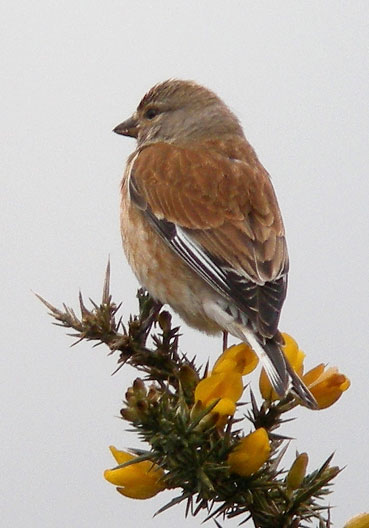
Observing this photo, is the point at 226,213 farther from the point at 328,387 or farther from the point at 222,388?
the point at 222,388

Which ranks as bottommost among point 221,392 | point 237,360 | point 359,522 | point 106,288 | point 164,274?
point 359,522

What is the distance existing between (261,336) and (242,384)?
668 millimetres

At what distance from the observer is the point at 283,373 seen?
1999mm

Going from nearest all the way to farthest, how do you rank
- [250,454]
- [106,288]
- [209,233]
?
[250,454], [106,288], [209,233]

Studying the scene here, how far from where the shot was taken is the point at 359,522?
1.69m

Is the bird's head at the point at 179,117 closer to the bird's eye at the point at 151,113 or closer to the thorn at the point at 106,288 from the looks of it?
the bird's eye at the point at 151,113

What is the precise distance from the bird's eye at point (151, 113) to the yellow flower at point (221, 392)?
261 cm

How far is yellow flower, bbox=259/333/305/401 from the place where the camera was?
6.59 feet

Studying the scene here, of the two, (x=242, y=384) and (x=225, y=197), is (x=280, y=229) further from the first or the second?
(x=242, y=384)

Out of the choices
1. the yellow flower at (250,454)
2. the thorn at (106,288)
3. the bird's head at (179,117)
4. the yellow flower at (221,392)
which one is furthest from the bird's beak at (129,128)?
the yellow flower at (250,454)

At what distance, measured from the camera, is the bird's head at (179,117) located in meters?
4.02

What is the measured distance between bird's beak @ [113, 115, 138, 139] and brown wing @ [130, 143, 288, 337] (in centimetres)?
54

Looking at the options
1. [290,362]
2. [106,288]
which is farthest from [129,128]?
[290,362]

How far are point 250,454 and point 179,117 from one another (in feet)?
8.69
